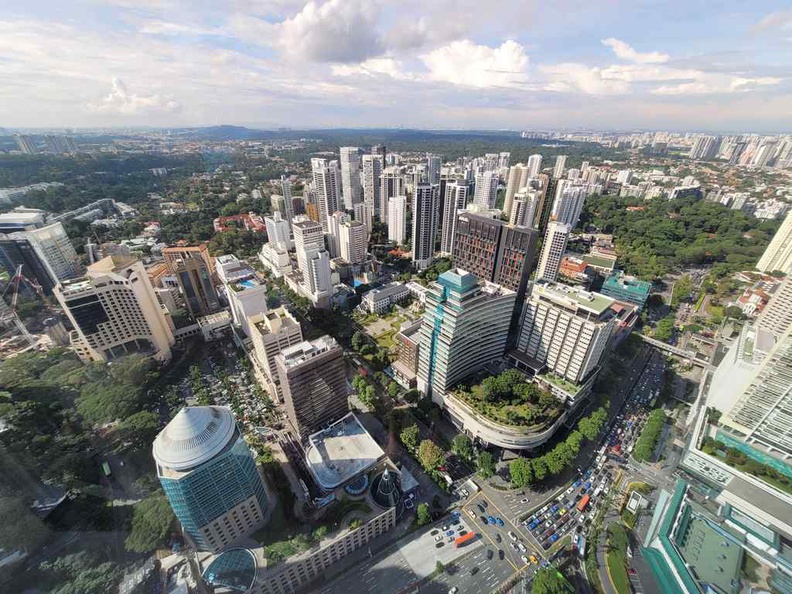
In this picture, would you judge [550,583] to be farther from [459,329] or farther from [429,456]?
[459,329]

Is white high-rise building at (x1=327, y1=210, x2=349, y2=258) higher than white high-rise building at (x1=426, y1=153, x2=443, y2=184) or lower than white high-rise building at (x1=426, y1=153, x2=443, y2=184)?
lower

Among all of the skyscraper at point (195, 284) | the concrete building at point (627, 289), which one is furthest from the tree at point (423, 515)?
the concrete building at point (627, 289)

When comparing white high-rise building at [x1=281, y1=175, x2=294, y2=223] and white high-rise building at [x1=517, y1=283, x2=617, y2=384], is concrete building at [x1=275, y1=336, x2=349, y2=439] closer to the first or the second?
white high-rise building at [x1=517, y1=283, x2=617, y2=384]

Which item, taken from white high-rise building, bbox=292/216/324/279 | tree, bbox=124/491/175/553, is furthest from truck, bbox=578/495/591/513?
white high-rise building, bbox=292/216/324/279

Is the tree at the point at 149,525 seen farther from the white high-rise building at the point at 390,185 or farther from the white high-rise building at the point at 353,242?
the white high-rise building at the point at 390,185

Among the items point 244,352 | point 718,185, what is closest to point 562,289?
point 244,352

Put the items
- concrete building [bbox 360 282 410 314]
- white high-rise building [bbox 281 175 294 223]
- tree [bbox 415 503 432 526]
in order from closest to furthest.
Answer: tree [bbox 415 503 432 526]
concrete building [bbox 360 282 410 314]
white high-rise building [bbox 281 175 294 223]
